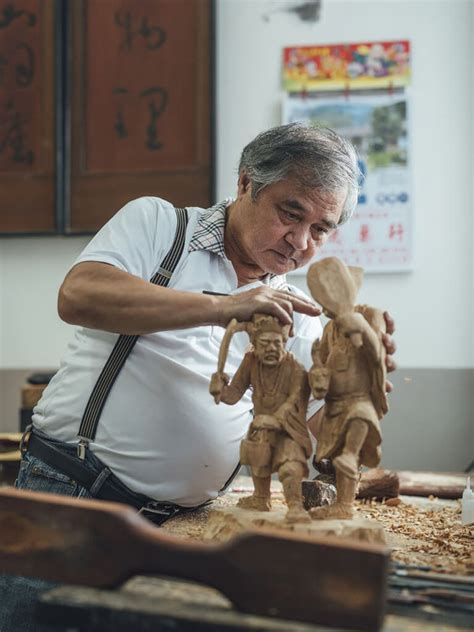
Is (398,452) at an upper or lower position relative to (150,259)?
lower

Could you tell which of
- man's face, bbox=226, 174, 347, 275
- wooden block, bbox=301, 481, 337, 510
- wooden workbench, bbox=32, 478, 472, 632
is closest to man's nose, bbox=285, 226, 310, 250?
man's face, bbox=226, 174, 347, 275

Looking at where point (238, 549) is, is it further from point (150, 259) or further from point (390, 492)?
point (390, 492)

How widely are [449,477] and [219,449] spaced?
127cm

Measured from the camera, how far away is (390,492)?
2180 millimetres

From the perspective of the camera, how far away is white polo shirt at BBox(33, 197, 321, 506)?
5.57 feet

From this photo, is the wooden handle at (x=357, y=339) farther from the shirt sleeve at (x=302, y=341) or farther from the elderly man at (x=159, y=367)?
the shirt sleeve at (x=302, y=341)

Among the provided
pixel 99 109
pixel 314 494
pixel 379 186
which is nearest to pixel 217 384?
pixel 314 494

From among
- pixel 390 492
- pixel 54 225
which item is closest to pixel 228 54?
pixel 54 225

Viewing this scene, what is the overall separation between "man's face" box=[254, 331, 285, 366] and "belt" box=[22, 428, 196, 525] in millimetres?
499

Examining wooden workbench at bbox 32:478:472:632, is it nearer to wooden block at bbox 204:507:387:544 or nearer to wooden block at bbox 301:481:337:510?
wooden block at bbox 204:507:387:544

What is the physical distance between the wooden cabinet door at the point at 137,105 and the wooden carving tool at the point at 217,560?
2.40 m

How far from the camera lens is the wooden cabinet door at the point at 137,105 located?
339 cm

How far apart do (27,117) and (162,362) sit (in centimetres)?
223

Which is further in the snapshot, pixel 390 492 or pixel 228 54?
pixel 228 54
